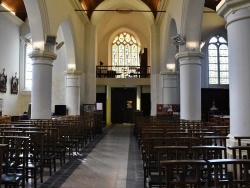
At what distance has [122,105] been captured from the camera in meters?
24.9

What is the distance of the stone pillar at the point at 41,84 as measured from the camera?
11430 mm

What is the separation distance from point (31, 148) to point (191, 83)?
6.58 meters

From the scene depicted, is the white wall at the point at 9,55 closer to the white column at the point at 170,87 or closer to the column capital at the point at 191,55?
the white column at the point at 170,87

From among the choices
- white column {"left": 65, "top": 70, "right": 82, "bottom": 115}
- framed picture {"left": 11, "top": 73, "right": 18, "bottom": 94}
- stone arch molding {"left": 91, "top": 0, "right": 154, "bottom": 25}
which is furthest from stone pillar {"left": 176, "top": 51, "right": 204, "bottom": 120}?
framed picture {"left": 11, "top": 73, "right": 18, "bottom": 94}

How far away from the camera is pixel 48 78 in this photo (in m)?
11.7

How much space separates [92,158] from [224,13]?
4840 mm

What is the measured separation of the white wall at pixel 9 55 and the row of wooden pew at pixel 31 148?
9323mm

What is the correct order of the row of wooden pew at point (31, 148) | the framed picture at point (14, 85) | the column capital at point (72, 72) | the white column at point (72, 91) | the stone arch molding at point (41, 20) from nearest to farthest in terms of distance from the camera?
the row of wooden pew at point (31, 148) < the stone arch molding at point (41, 20) < the column capital at point (72, 72) < the white column at point (72, 91) < the framed picture at point (14, 85)

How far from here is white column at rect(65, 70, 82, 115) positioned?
60.1 ft

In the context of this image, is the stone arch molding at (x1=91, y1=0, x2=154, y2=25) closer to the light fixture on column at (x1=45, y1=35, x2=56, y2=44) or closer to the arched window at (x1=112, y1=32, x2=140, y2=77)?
the arched window at (x1=112, y1=32, x2=140, y2=77)

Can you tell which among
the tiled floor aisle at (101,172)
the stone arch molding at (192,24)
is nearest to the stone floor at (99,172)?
the tiled floor aisle at (101,172)

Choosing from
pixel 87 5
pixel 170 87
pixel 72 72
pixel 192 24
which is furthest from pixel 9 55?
pixel 192 24

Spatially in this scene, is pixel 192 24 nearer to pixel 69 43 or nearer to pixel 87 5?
pixel 69 43

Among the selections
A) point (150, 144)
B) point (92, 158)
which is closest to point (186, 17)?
point (92, 158)
